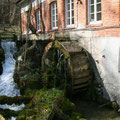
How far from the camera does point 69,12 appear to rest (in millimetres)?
9594

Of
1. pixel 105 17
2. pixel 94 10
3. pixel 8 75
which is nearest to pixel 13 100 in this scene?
pixel 8 75

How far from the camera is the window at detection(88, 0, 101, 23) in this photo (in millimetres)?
7636

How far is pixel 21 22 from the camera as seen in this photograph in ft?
59.0

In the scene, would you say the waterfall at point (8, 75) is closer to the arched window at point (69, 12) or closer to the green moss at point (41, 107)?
the green moss at point (41, 107)

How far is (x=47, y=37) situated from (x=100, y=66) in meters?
2.75

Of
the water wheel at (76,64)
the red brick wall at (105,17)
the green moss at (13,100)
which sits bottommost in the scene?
the green moss at (13,100)

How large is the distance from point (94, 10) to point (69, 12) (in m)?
2.07

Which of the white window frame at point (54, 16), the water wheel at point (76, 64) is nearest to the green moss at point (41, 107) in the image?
the water wheel at point (76, 64)

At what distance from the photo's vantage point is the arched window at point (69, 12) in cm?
925

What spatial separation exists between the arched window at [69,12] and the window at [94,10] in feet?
4.65

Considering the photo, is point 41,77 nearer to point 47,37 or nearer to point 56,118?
point 47,37

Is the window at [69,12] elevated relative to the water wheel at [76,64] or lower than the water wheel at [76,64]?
elevated

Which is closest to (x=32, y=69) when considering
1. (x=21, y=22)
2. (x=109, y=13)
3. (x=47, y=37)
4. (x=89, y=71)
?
(x=47, y=37)

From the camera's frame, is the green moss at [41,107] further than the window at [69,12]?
No
